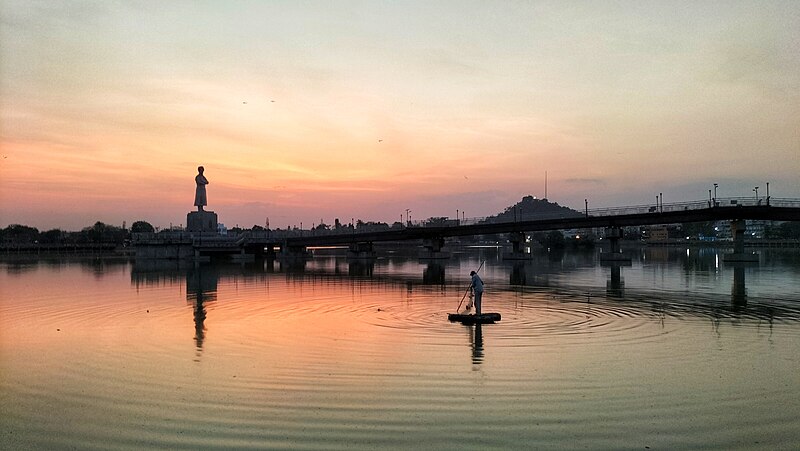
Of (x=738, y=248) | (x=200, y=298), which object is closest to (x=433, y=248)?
(x=738, y=248)

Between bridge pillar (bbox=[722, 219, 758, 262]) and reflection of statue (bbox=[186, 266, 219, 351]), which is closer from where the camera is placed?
reflection of statue (bbox=[186, 266, 219, 351])

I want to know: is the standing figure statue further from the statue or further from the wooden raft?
the wooden raft

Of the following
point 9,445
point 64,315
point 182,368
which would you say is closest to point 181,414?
point 9,445

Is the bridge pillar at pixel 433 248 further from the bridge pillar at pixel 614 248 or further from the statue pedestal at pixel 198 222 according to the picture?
the statue pedestal at pixel 198 222

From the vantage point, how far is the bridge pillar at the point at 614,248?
94750mm

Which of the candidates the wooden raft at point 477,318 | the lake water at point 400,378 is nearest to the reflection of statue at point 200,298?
the lake water at point 400,378

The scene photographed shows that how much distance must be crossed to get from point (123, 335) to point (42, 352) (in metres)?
3.63

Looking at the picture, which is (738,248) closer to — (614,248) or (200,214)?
(614,248)

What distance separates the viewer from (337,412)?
1331cm

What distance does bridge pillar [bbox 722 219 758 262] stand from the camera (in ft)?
286

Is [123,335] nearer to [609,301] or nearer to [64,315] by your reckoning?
[64,315]

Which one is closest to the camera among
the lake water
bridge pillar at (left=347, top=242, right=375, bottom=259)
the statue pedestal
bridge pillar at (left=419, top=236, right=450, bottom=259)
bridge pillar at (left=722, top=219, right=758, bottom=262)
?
the lake water

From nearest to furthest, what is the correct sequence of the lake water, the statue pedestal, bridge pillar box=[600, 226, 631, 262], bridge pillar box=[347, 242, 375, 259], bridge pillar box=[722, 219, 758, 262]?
1. the lake water
2. bridge pillar box=[722, 219, 758, 262]
3. bridge pillar box=[600, 226, 631, 262]
4. the statue pedestal
5. bridge pillar box=[347, 242, 375, 259]

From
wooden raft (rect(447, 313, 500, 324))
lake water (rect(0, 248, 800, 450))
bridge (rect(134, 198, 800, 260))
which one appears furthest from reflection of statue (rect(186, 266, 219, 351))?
bridge (rect(134, 198, 800, 260))
